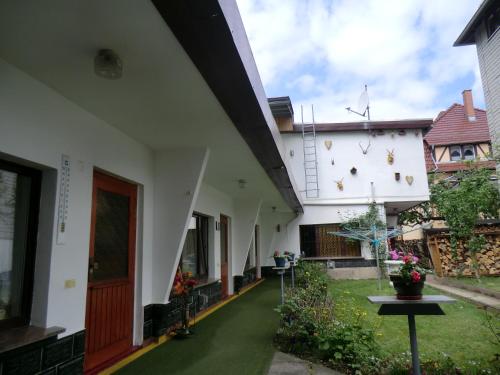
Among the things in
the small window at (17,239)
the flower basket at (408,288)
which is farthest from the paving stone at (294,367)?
the small window at (17,239)

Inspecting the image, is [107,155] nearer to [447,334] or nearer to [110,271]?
[110,271]

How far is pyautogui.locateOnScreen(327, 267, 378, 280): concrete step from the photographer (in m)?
11.2

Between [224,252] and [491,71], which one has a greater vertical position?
[491,71]

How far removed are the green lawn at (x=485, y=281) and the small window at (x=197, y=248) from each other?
20.2 ft

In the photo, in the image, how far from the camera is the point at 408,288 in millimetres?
2648

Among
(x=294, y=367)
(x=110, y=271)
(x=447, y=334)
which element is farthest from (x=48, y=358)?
(x=447, y=334)

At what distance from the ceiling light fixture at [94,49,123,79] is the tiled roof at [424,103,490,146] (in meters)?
18.2

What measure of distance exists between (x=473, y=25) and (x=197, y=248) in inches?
382

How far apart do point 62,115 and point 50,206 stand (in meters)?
0.73

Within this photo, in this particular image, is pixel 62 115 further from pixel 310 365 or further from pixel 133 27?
pixel 310 365

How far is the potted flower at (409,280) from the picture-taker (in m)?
2.63

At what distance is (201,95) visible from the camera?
9.06ft

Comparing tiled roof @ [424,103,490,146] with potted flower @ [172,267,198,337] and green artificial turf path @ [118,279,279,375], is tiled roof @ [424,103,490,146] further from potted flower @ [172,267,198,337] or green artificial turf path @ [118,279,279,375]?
potted flower @ [172,267,198,337]

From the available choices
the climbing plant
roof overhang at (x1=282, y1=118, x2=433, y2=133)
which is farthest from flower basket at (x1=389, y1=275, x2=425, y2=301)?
roof overhang at (x1=282, y1=118, x2=433, y2=133)
